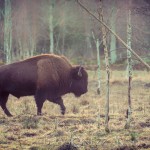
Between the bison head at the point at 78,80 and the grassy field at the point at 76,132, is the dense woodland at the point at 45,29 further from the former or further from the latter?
the grassy field at the point at 76,132

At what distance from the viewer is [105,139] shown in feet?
28.7

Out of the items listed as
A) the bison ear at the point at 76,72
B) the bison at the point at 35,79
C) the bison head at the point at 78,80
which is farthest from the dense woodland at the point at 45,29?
the bison at the point at 35,79

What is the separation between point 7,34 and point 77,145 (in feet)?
59.9

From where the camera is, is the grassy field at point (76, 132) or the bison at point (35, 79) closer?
the grassy field at point (76, 132)

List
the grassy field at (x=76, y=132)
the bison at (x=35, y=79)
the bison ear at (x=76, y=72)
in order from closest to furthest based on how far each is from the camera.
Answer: the grassy field at (x=76, y=132), the bison at (x=35, y=79), the bison ear at (x=76, y=72)

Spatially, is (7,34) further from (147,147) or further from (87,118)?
(147,147)

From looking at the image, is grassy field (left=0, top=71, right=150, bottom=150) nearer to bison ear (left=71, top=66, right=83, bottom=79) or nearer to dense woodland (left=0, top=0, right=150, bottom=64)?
bison ear (left=71, top=66, right=83, bottom=79)

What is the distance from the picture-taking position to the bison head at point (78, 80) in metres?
14.5

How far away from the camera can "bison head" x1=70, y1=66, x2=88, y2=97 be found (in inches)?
570

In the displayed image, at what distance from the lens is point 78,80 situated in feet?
48.5

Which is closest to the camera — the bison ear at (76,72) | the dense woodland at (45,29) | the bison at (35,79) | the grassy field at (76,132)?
the grassy field at (76,132)

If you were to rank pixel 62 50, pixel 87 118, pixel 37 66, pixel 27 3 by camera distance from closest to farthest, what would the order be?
pixel 87 118 → pixel 37 66 → pixel 27 3 → pixel 62 50

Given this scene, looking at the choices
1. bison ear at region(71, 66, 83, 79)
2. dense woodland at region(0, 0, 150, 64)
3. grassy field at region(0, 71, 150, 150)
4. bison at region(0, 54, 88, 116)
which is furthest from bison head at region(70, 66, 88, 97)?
dense woodland at region(0, 0, 150, 64)

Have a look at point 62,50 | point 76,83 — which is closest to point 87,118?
point 76,83
